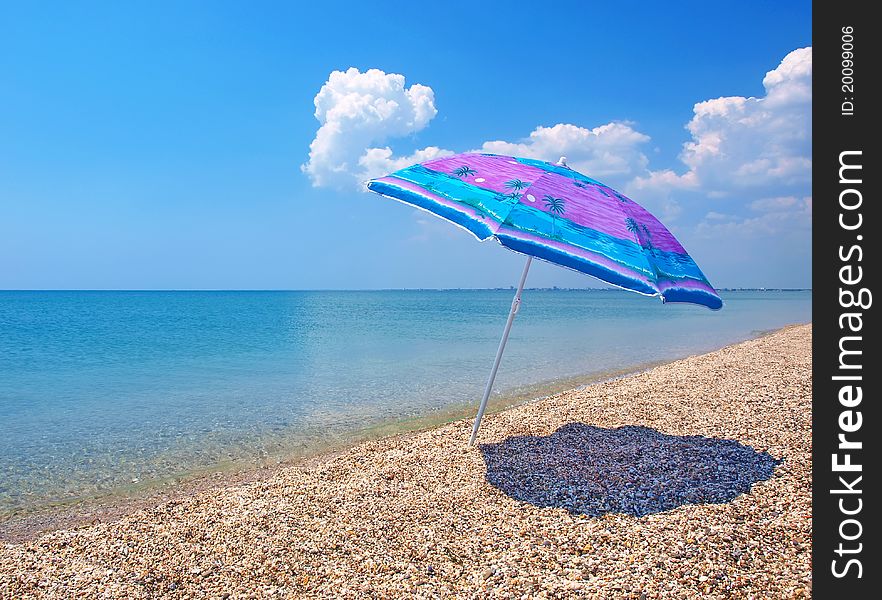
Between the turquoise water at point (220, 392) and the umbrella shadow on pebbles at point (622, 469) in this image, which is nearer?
the umbrella shadow on pebbles at point (622, 469)

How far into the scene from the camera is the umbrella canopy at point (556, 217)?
432 cm

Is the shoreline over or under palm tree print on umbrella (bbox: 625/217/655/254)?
under

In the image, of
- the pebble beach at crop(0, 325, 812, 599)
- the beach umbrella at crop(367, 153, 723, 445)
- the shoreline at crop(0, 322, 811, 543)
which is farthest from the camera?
the shoreline at crop(0, 322, 811, 543)

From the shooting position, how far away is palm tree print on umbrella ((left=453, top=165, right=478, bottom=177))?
513 centimetres

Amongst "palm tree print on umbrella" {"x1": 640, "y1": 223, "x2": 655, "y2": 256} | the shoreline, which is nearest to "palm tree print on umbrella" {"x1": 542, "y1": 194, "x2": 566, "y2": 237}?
"palm tree print on umbrella" {"x1": 640, "y1": 223, "x2": 655, "y2": 256}

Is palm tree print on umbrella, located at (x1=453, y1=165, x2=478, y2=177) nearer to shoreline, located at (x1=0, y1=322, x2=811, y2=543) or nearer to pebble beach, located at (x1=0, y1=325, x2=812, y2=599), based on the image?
pebble beach, located at (x1=0, y1=325, x2=812, y2=599)

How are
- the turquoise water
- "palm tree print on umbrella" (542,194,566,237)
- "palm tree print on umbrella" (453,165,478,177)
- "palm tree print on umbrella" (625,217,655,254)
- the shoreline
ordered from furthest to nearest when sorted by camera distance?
the turquoise water → the shoreline → "palm tree print on umbrella" (453,165,478,177) → "palm tree print on umbrella" (625,217,655,254) → "palm tree print on umbrella" (542,194,566,237)

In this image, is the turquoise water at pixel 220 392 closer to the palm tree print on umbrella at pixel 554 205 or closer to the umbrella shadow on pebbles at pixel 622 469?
the umbrella shadow on pebbles at pixel 622 469

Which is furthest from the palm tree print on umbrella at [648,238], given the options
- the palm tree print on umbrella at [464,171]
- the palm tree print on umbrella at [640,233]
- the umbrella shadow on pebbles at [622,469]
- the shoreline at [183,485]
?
the shoreline at [183,485]

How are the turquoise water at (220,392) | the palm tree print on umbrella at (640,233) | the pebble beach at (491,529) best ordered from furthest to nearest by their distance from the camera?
1. the turquoise water at (220,392)
2. the palm tree print on umbrella at (640,233)
3. the pebble beach at (491,529)

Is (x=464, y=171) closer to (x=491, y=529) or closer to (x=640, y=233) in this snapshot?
(x=640, y=233)

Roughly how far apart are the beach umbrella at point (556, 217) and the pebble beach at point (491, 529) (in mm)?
1730

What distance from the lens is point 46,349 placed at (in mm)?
23609
